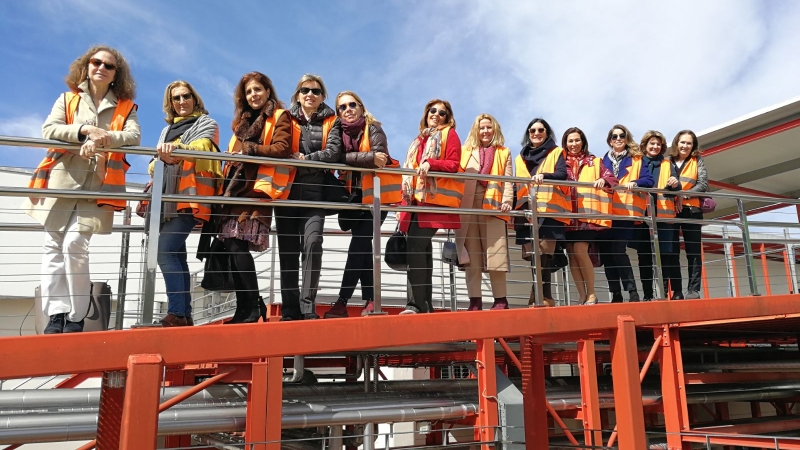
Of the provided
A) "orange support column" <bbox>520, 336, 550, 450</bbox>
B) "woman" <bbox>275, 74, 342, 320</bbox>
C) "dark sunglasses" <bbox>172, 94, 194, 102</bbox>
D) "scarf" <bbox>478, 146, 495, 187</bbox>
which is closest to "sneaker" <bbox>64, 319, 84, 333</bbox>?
"woman" <bbox>275, 74, 342, 320</bbox>

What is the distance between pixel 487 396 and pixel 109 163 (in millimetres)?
3840

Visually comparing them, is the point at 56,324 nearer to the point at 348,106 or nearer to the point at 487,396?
the point at 348,106

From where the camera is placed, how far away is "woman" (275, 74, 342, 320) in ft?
16.5

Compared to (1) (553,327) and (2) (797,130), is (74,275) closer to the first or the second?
(1) (553,327)

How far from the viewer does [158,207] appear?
437 cm

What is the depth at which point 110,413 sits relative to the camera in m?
3.98

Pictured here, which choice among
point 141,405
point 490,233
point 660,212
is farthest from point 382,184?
point 660,212

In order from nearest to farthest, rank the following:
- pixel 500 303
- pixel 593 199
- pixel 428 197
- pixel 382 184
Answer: pixel 382 184 → pixel 428 197 → pixel 500 303 → pixel 593 199

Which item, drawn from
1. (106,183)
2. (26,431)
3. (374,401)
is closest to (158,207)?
(106,183)

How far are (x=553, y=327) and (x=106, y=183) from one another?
3.71m

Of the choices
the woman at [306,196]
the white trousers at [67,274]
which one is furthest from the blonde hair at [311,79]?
the white trousers at [67,274]

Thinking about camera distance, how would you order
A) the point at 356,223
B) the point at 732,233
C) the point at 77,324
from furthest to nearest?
1. the point at 732,233
2. the point at 356,223
3. the point at 77,324

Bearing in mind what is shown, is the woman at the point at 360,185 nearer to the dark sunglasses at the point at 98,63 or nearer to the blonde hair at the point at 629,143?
the dark sunglasses at the point at 98,63

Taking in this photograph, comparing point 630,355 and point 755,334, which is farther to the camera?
point 755,334
